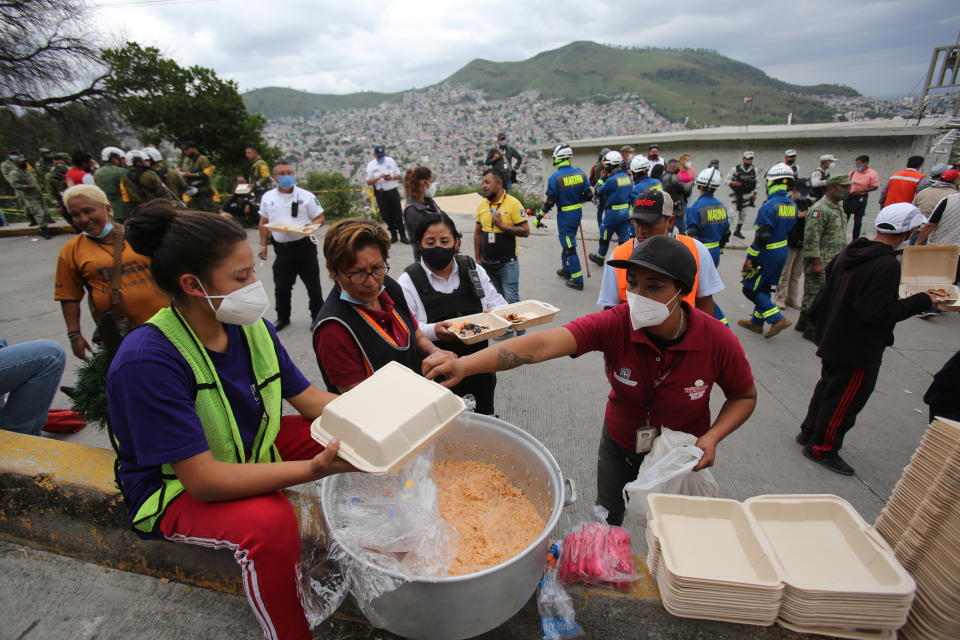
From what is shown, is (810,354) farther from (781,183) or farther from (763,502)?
(763,502)

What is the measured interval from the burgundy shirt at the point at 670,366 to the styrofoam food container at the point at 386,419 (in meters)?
0.85

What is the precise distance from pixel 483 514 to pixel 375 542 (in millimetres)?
562

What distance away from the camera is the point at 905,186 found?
24.0 feet

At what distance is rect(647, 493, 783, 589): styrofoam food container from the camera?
57.3 inches

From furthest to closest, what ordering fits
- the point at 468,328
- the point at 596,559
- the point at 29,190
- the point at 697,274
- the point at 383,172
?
the point at 29,190
the point at 383,172
the point at 468,328
the point at 697,274
the point at 596,559

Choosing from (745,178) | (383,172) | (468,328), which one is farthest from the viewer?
(745,178)

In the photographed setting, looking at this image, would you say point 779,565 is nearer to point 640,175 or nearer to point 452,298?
point 452,298

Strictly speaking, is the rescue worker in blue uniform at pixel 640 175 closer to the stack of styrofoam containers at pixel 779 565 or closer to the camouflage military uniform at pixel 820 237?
the camouflage military uniform at pixel 820 237

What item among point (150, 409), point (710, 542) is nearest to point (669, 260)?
point (710, 542)

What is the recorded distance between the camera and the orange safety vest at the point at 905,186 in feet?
23.8

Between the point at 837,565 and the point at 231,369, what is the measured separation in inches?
89.4

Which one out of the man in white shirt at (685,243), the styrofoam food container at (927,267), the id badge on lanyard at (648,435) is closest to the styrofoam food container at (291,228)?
the man in white shirt at (685,243)

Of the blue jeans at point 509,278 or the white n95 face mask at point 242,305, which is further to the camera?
the blue jeans at point 509,278

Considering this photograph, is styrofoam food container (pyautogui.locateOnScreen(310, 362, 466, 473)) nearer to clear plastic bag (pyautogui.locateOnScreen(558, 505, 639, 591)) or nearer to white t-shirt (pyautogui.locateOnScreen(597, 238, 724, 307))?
clear plastic bag (pyautogui.locateOnScreen(558, 505, 639, 591))
